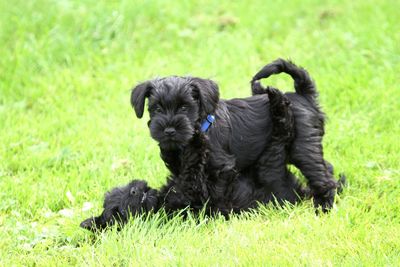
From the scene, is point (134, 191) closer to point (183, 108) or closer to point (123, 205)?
point (123, 205)

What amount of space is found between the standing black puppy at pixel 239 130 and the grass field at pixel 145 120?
1.16ft

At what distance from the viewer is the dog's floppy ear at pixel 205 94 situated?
4891 mm

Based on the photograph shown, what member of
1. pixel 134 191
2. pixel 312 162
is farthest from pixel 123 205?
pixel 312 162

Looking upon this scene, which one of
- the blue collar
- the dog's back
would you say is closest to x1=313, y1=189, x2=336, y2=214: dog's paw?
the dog's back

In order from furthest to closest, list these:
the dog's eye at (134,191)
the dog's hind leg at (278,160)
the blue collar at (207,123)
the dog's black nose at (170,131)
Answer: the dog's hind leg at (278,160) → the blue collar at (207,123) → the dog's eye at (134,191) → the dog's black nose at (170,131)

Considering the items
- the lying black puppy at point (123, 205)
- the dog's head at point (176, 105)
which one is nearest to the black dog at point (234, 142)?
the dog's head at point (176, 105)

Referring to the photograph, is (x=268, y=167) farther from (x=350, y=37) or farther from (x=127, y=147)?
(x=350, y=37)

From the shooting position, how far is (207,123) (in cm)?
505

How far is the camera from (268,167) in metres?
5.33

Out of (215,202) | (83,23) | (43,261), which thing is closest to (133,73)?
(83,23)

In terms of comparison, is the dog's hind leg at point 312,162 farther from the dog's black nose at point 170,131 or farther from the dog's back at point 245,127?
the dog's black nose at point 170,131

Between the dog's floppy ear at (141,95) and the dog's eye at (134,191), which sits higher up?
the dog's floppy ear at (141,95)

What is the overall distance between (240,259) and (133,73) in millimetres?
4384

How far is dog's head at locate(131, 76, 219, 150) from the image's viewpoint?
4.75 m
